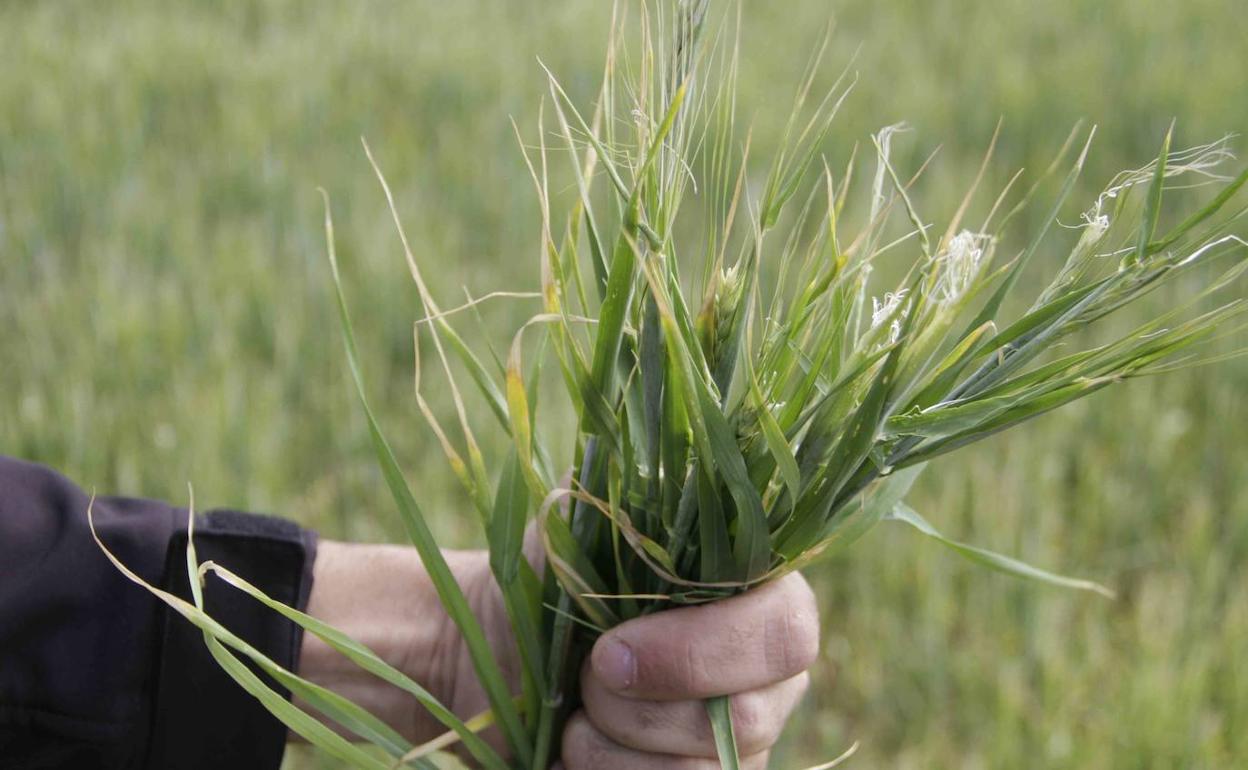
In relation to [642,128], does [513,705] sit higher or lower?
lower

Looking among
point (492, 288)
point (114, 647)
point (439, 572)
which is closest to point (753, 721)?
point (439, 572)

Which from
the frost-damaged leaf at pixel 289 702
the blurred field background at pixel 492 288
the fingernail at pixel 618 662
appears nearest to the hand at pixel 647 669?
the fingernail at pixel 618 662

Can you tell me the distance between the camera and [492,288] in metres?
2.08

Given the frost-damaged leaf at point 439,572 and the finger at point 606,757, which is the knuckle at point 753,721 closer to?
the finger at point 606,757

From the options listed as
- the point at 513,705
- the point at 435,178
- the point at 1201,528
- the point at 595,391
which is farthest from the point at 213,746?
the point at 435,178

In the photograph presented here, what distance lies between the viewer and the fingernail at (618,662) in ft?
2.54

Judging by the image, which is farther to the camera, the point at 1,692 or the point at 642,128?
the point at 1,692

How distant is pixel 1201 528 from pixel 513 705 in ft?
3.71

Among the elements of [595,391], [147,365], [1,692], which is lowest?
[147,365]

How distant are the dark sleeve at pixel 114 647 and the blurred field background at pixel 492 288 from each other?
46 cm

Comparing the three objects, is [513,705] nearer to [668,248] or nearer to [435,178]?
[668,248]

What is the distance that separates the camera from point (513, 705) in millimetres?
805

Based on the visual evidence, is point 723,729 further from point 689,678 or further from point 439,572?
point 439,572

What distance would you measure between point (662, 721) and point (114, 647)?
1.39 feet
